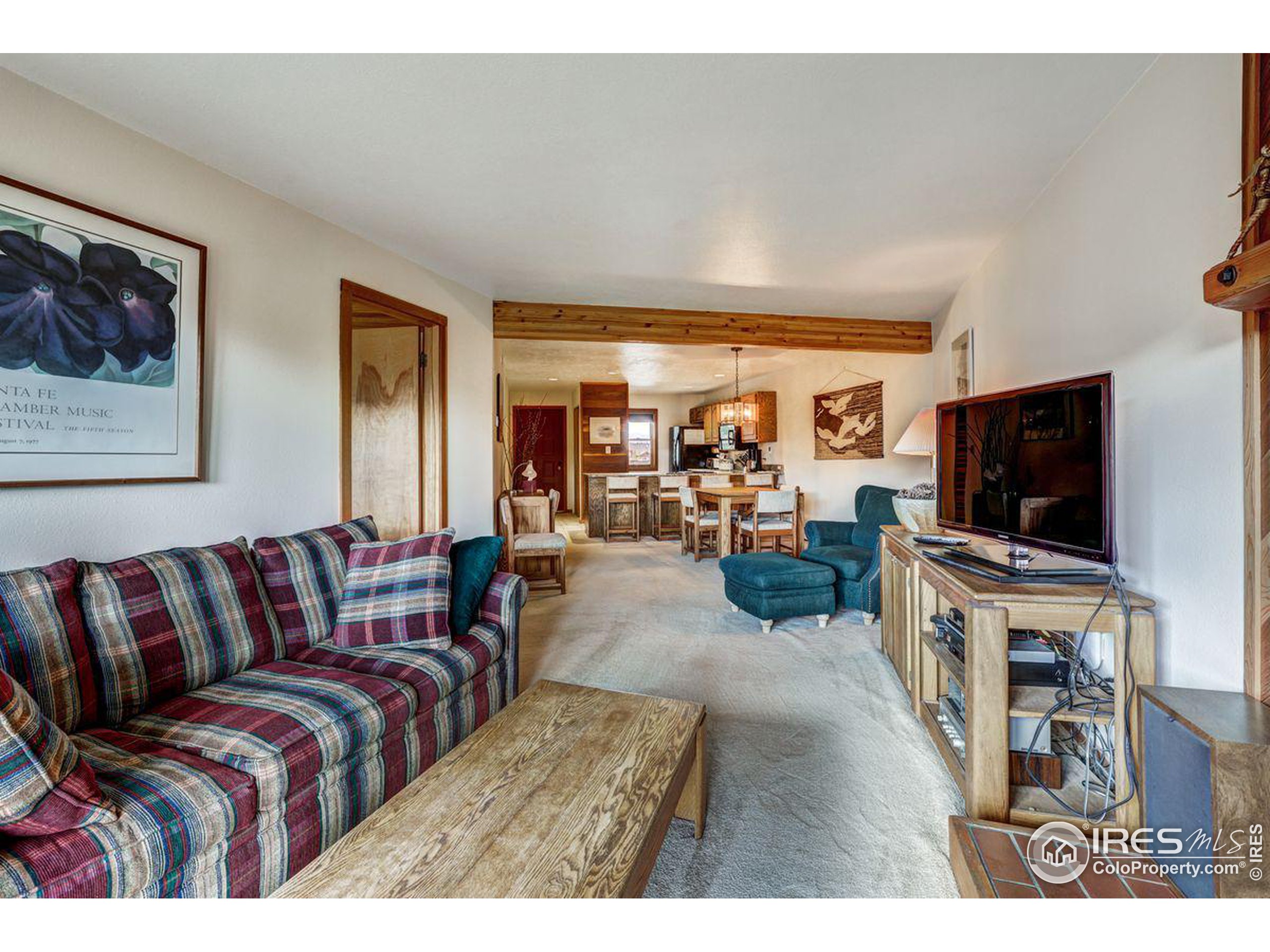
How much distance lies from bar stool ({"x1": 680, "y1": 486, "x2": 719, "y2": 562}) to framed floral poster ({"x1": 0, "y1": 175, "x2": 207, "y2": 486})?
4517 millimetres

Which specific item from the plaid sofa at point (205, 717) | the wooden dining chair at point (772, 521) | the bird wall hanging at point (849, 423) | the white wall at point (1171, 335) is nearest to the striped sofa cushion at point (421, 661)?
the plaid sofa at point (205, 717)

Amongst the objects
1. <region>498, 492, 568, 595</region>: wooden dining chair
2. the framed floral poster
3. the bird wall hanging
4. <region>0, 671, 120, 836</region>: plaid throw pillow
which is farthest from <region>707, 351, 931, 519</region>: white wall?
<region>0, 671, 120, 836</region>: plaid throw pillow

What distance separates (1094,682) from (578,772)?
167 centimetres

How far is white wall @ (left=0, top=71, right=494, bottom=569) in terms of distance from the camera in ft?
5.42

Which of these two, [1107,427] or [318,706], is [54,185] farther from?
[1107,427]

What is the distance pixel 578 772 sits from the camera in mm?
1263

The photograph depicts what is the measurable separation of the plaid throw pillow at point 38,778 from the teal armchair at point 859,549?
132 inches

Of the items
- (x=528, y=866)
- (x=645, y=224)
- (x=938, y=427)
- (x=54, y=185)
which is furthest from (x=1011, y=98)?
(x=54, y=185)

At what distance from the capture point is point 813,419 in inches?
242

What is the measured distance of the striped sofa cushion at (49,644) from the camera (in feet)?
4.30

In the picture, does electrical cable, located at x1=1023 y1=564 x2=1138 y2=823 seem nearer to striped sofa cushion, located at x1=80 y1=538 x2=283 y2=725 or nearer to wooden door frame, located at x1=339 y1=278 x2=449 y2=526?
striped sofa cushion, located at x1=80 y1=538 x2=283 y2=725

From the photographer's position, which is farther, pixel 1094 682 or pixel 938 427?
pixel 938 427

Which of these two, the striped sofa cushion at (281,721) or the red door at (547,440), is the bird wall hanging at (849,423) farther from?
the red door at (547,440)
